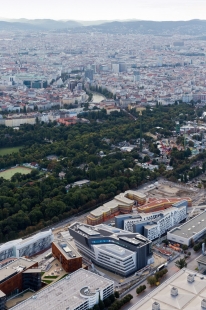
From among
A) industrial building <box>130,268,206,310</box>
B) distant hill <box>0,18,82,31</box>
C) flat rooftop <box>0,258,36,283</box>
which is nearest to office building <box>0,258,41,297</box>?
flat rooftop <box>0,258,36,283</box>

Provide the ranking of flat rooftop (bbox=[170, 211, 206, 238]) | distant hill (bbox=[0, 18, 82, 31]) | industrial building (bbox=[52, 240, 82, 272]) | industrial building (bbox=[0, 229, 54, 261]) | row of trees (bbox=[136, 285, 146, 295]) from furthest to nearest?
distant hill (bbox=[0, 18, 82, 31]) < flat rooftop (bbox=[170, 211, 206, 238]) < industrial building (bbox=[0, 229, 54, 261]) < industrial building (bbox=[52, 240, 82, 272]) < row of trees (bbox=[136, 285, 146, 295])

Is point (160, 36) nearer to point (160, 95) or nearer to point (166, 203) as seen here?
point (160, 95)

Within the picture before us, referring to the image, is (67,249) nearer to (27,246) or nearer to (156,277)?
(27,246)

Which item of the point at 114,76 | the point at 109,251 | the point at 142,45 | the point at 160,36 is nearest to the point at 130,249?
the point at 109,251

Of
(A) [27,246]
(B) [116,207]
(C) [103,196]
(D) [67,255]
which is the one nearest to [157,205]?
(B) [116,207]

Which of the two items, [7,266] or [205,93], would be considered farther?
[205,93]

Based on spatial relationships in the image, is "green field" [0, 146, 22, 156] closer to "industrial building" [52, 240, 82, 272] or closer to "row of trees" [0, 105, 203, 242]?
"row of trees" [0, 105, 203, 242]
